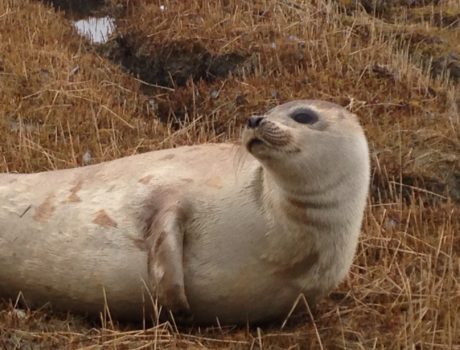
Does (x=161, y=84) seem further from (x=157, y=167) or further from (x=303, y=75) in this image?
(x=157, y=167)

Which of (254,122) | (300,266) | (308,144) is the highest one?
(254,122)

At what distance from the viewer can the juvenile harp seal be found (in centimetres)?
359

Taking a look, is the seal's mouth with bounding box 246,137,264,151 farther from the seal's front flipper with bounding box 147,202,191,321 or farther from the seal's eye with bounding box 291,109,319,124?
the seal's front flipper with bounding box 147,202,191,321

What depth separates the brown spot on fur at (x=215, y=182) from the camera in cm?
388

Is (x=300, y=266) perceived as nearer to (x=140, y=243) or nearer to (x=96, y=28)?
(x=140, y=243)

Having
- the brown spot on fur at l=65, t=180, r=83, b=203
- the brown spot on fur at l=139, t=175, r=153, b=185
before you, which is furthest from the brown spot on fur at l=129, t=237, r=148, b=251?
the brown spot on fur at l=65, t=180, r=83, b=203

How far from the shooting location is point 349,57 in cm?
793

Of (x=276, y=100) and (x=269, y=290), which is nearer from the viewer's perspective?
(x=269, y=290)

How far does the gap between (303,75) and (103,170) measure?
3687 mm

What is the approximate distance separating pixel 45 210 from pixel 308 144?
1.29 m

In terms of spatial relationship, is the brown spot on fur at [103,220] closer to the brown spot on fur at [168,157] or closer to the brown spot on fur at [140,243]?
the brown spot on fur at [140,243]

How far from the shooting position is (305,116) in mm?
3656

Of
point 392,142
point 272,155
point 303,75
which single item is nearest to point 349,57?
point 303,75

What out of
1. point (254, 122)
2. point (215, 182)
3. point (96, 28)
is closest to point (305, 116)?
point (254, 122)
